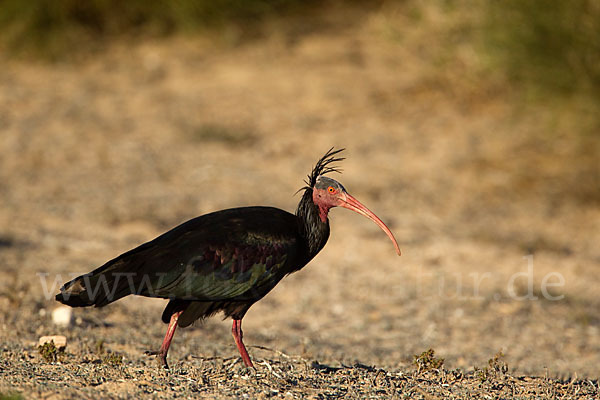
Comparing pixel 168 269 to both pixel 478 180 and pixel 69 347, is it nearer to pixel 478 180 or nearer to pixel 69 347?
pixel 69 347

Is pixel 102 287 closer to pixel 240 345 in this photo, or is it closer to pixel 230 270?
pixel 230 270

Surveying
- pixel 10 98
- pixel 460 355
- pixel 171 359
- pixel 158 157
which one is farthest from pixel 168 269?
pixel 10 98

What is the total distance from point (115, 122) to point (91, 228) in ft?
12.6

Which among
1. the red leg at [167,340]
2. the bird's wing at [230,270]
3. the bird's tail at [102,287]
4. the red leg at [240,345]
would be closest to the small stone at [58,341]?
the bird's tail at [102,287]

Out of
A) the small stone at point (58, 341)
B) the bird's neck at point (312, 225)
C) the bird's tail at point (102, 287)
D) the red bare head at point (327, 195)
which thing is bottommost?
the small stone at point (58, 341)

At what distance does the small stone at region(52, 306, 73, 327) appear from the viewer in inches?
299

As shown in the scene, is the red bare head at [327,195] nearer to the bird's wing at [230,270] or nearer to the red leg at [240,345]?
the bird's wing at [230,270]

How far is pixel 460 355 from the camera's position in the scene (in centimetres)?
825

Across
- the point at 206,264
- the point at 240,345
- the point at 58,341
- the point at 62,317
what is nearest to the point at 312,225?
the point at 206,264

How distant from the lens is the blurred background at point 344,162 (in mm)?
9047

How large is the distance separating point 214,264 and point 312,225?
0.76 meters

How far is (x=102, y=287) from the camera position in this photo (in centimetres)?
560

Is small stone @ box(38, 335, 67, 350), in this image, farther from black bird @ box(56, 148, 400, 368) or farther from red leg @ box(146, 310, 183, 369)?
red leg @ box(146, 310, 183, 369)

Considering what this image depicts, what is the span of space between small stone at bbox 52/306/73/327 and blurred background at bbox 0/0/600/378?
126 millimetres
